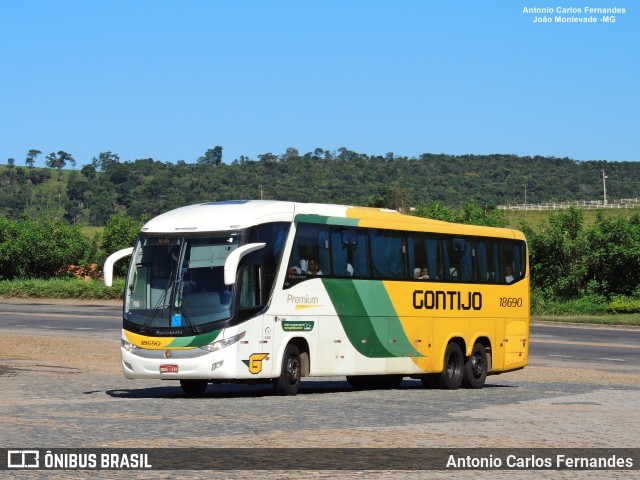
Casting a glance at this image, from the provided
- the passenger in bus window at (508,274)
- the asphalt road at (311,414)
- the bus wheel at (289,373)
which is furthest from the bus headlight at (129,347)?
the passenger in bus window at (508,274)

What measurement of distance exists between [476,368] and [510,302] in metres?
2.18

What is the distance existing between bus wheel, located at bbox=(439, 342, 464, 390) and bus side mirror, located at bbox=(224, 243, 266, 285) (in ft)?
22.6

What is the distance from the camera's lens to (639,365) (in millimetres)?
35312

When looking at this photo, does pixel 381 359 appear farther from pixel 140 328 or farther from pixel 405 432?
pixel 405 432

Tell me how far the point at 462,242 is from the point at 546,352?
14282 millimetres

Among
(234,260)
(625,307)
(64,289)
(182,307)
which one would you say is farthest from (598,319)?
(234,260)

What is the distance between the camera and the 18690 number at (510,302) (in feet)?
91.3

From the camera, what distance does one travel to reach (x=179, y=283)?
20.6 m

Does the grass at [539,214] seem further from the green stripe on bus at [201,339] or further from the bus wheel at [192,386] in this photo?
the green stripe on bus at [201,339]

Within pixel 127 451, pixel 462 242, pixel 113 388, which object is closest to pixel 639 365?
pixel 462 242

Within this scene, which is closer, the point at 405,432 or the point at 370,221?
the point at 405,432

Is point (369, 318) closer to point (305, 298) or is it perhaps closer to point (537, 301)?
point (305, 298)

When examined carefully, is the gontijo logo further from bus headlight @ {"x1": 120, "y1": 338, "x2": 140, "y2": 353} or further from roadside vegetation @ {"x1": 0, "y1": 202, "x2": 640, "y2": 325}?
roadside vegetation @ {"x1": 0, "y1": 202, "x2": 640, "y2": 325}

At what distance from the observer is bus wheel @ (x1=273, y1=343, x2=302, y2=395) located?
69.7 feet
